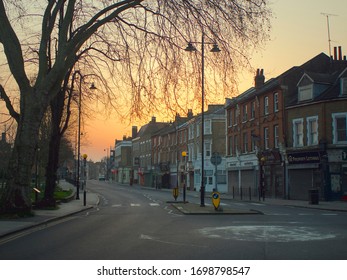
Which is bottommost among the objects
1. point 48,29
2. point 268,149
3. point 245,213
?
point 245,213

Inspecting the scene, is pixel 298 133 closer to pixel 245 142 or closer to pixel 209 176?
pixel 245 142

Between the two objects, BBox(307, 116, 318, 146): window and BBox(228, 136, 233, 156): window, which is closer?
BBox(307, 116, 318, 146): window

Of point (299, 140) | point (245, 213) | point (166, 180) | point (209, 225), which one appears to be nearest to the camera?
point (209, 225)

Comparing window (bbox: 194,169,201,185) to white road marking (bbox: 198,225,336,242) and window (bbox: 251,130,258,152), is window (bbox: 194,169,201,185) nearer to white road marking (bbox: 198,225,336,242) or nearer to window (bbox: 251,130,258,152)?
window (bbox: 251,130,258,152)

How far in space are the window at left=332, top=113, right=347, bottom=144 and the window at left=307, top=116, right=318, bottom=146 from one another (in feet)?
5.99

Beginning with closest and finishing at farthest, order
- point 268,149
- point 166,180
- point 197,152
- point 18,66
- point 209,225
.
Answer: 1. point 209,225
2. point 18,66
3. point 268,149
4. point 197,152
5. point 166,180

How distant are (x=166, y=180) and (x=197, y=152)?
17751 mm

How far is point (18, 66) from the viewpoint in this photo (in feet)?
59.2

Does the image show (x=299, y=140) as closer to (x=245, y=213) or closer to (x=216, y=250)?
(x=245, y=213)

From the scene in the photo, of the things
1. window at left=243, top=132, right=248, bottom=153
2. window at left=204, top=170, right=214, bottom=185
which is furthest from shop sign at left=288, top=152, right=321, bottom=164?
window at left=204, top=170, right=214, bottom=185

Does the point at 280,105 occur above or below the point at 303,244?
above

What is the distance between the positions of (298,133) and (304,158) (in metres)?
2.43

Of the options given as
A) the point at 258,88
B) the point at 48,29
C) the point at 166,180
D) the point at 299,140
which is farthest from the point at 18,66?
the point at 166,180

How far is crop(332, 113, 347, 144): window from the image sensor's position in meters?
34.5
